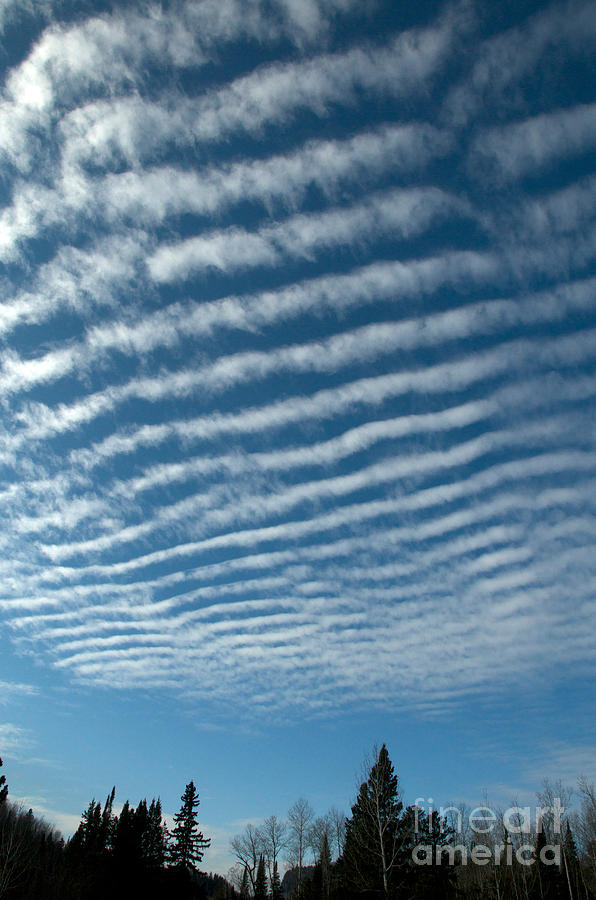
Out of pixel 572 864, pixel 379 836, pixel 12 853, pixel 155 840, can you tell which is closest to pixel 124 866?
pixel 12 853

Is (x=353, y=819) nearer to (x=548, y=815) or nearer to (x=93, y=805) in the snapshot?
(x=548, y=815)

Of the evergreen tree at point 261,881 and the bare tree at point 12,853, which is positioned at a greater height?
the bare tree at point 12,853

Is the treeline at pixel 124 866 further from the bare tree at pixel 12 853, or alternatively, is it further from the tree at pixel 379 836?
the tree at pixel 379 836

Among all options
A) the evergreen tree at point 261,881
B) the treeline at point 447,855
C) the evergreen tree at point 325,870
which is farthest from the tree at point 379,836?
the evergreen tree at point 261,881

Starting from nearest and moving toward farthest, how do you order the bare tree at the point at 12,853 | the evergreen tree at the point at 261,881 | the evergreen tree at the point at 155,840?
the bare tree at the point at 12,853 → the evergreen tree at the point at 155,840 → the evergreen tree at the point at 261,881

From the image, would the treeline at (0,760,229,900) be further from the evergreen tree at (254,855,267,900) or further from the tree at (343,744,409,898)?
the tree at (343,744,409,898)

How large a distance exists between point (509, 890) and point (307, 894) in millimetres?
23096

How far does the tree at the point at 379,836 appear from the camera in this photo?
3731cm

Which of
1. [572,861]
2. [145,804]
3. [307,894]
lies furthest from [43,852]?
[572,861]

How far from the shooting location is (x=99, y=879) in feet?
181

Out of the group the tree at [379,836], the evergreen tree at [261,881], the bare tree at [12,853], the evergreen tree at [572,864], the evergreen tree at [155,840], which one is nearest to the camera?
the tree at [379,836]

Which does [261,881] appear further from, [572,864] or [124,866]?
[572,864]

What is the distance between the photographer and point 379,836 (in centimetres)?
3678

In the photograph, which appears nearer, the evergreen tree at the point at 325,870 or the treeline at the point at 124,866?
the treeline at the point at 124,866
